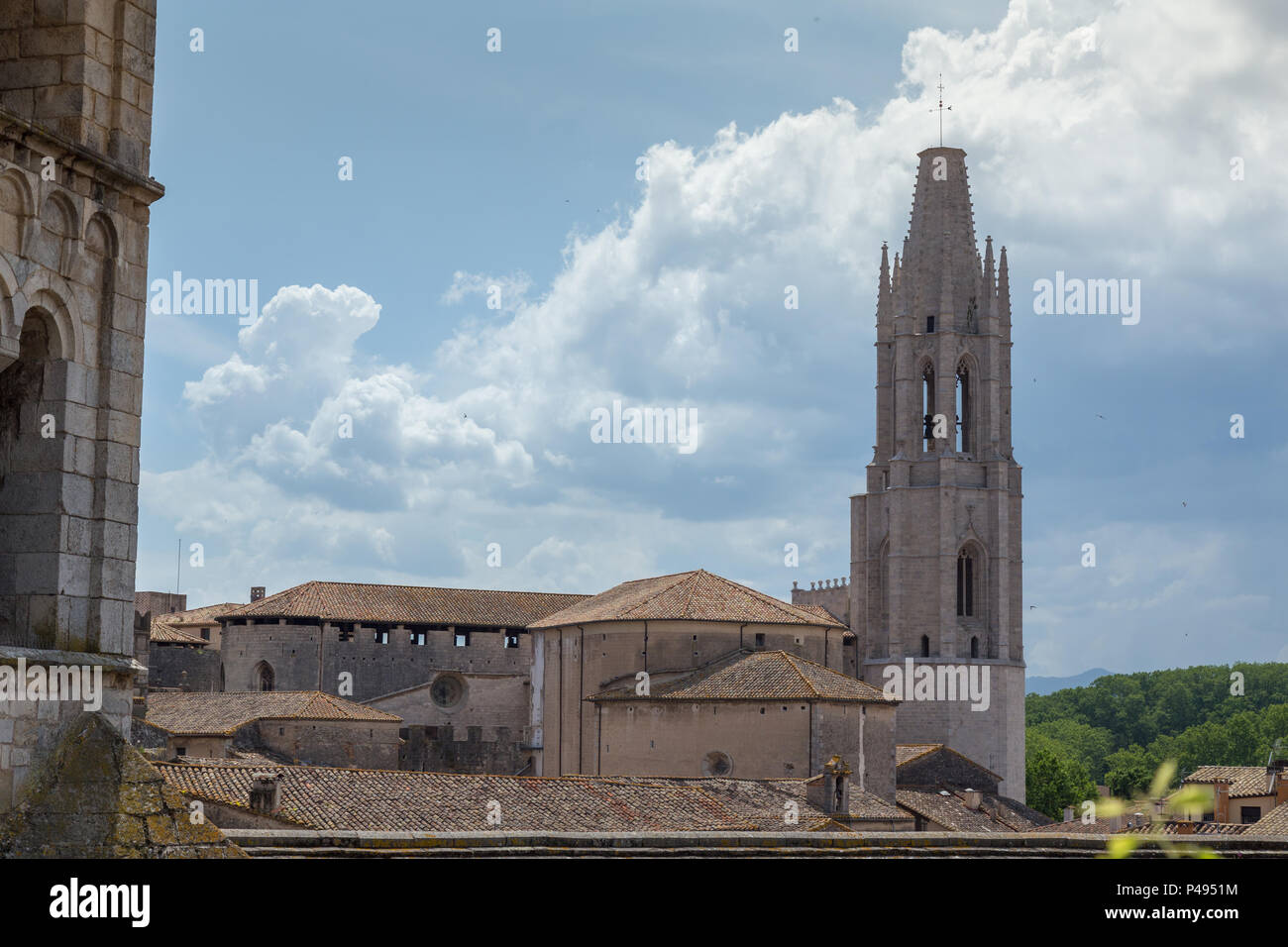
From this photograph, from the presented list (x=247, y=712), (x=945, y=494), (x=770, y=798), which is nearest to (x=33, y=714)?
(x=770, y=798)

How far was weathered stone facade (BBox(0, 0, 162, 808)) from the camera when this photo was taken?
891 centimetres

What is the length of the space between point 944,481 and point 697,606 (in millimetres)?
30047

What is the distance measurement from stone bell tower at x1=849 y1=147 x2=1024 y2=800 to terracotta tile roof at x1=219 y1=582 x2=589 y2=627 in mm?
17566

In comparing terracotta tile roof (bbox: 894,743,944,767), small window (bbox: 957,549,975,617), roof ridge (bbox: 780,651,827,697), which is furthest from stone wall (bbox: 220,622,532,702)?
roof ridge (bbox: 780,651,827,697)

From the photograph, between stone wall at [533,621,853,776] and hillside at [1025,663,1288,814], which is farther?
hillside at [1025,663,1288,814]

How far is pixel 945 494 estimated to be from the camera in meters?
81.1

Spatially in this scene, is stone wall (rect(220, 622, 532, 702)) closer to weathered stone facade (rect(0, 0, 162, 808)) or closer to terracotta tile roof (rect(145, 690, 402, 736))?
terracotta tile roof (rect(145, 690, 402, 736))

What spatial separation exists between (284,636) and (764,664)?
31.7 metres

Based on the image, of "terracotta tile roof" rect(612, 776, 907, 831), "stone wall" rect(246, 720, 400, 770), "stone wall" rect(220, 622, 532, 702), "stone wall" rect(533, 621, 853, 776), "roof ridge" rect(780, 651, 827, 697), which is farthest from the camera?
"stone wall" rect(220, 622, 532, 702)
